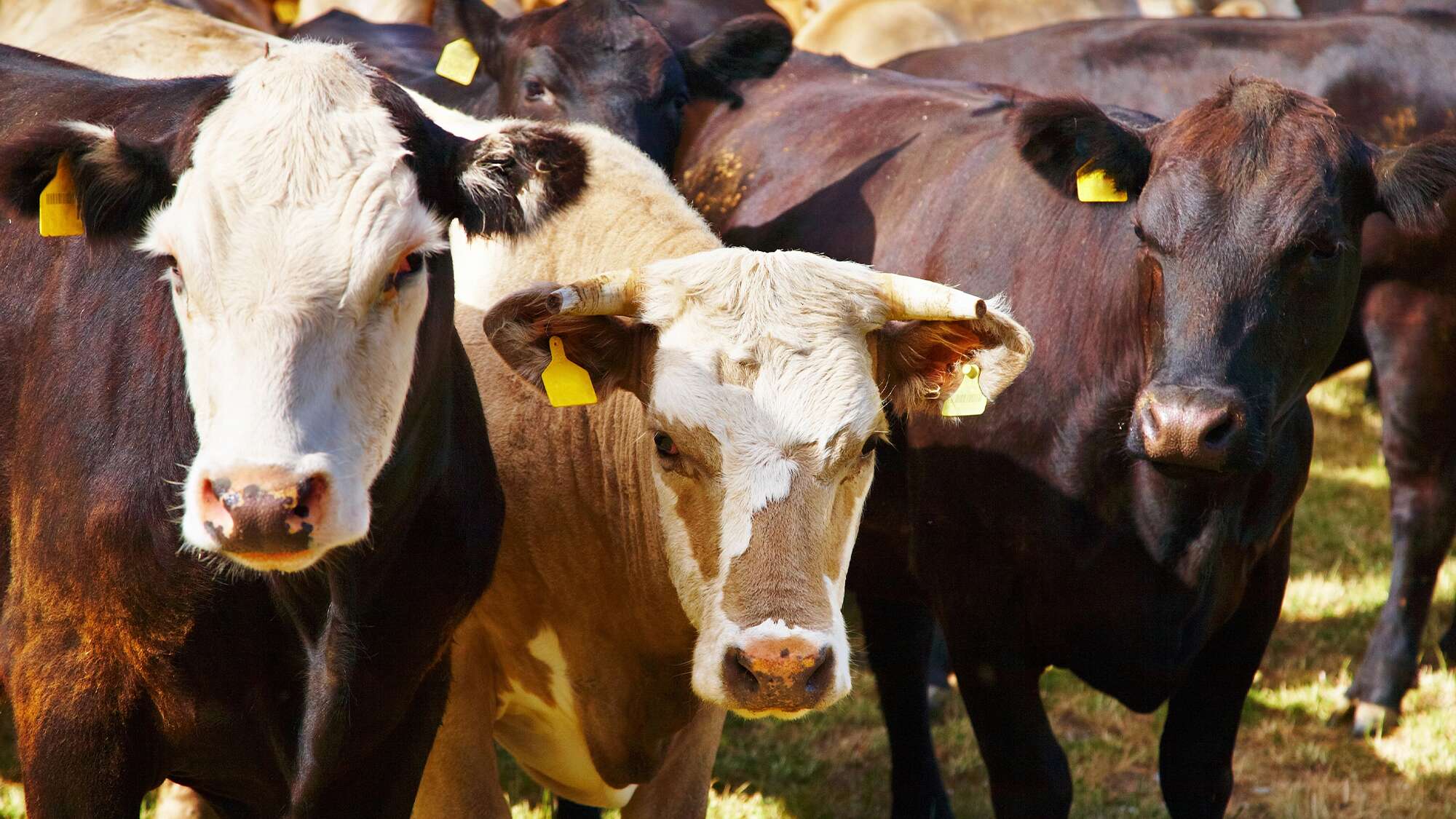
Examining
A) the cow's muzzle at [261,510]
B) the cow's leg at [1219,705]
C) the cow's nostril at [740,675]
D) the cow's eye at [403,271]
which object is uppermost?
the cow's eye at [403,271]

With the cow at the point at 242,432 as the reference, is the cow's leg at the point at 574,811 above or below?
below

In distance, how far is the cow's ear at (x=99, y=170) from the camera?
2.62m

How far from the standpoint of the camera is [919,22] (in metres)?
9.37

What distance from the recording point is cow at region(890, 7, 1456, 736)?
17.8ft

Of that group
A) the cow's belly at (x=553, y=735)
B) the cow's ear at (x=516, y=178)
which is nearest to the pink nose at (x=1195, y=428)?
the cow's ear at (x=516, y=178)

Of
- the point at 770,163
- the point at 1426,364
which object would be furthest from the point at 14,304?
the point at 1426,364

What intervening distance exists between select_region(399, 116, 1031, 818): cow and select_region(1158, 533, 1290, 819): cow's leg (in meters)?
1.26

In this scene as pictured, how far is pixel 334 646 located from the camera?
2.83 metres

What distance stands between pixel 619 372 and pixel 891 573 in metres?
1.57

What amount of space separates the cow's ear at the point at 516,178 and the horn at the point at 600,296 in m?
0.18

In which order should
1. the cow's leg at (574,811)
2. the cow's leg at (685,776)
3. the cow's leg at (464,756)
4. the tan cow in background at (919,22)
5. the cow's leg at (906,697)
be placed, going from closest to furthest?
the cow's leg at (464,756)
the cow's leg at (685,776)
the cow's leg at (574,811)
the cow's leg at (906,697)
the tan cow in background at (919,22)

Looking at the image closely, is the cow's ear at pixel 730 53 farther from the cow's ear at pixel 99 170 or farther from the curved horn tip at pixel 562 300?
the cow's ear at pixel 99 170

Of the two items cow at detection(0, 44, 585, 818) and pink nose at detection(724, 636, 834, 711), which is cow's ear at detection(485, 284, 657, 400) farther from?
pink nose at detection(724, 636, 834, 711)

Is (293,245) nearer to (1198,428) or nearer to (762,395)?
(762,395)
